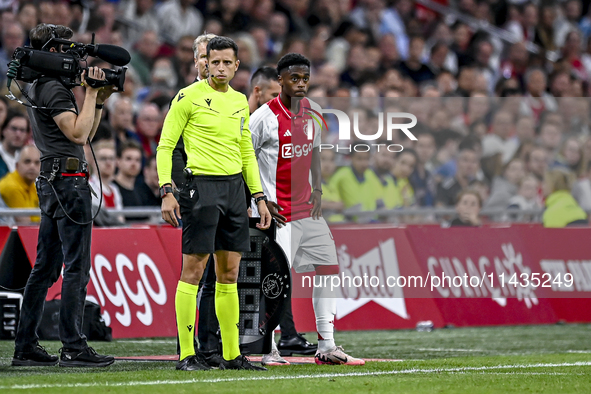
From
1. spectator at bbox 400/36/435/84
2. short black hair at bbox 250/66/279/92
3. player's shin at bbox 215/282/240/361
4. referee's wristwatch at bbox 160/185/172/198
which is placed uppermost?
spectator at bbox 400/36/435/84

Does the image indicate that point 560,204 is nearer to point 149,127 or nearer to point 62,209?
point 149,127

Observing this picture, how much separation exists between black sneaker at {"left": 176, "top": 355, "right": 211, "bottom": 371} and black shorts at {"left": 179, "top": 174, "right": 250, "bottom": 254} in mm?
747

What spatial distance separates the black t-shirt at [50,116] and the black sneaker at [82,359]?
139 cm

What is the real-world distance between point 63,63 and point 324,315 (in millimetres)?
2674

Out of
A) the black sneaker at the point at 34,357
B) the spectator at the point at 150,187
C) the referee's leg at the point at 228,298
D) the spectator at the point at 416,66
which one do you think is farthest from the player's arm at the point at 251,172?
the spectator at the point at 416,66

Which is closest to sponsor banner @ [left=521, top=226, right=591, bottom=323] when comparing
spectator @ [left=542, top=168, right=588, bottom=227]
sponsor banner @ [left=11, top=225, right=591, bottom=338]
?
sponsor banner @ [left=11, top=225, right=591, bottom=338]

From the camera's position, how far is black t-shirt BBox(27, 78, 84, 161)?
7.18 m

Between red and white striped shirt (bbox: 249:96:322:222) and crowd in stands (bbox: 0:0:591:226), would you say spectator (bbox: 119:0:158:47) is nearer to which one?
crowd in stands (bbox: 0:0:591:226)

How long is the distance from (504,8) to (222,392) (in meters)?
17.0

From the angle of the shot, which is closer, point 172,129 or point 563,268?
point 172,129

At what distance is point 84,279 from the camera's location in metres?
7.38

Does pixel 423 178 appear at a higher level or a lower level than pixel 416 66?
lower

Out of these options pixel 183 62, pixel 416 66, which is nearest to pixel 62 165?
pixel 183 62

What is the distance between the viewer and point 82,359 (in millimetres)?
7215
